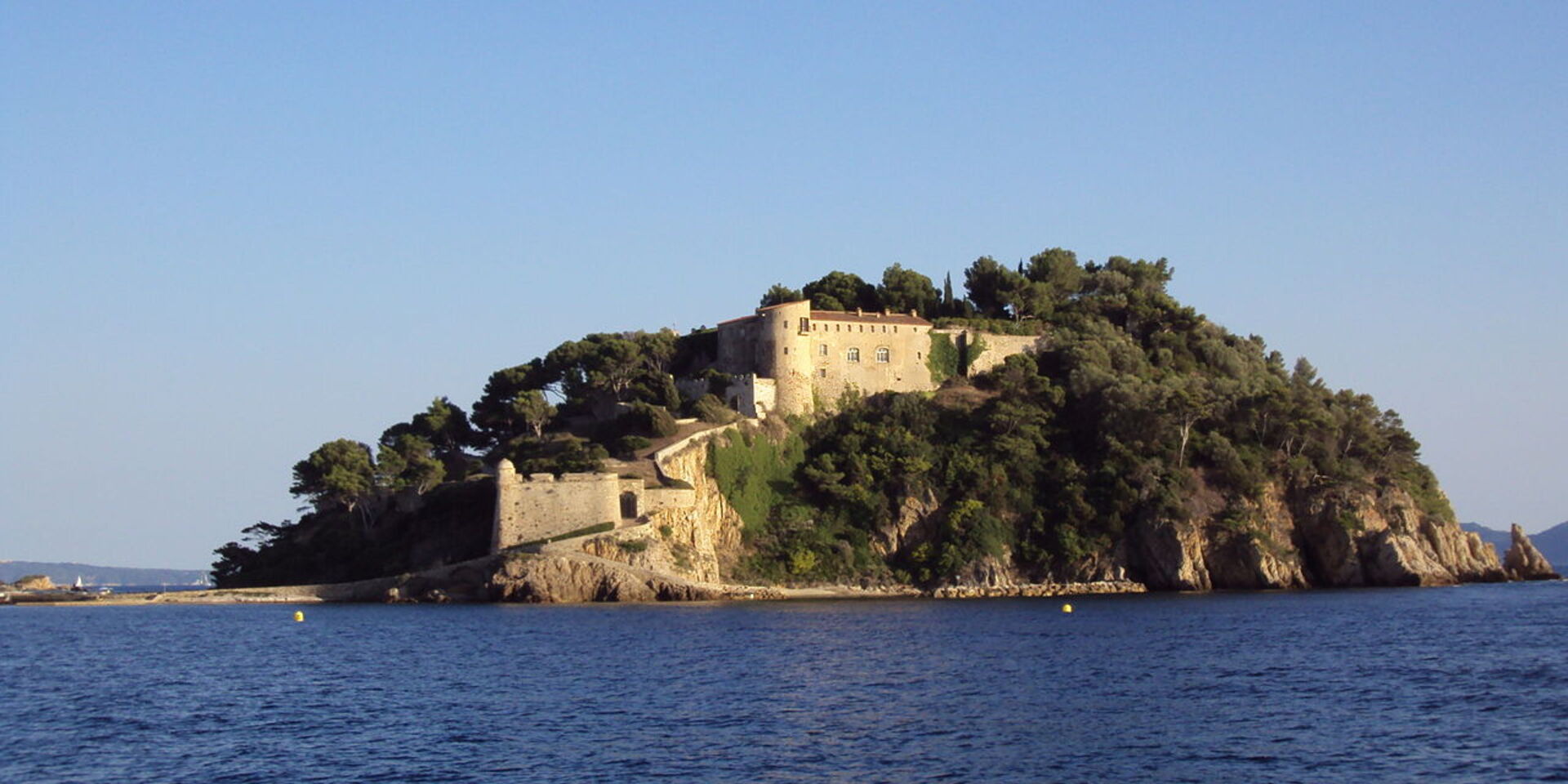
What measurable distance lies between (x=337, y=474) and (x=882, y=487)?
24820mm

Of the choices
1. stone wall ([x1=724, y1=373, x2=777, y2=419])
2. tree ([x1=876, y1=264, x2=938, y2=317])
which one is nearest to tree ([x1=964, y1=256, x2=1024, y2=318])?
tree ([x1=876, y1=264, x2=938, y2=317])

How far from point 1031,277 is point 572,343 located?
26.0m

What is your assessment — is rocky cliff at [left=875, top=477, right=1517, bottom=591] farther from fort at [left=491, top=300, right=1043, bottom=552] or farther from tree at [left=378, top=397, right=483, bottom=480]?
tree at [left=378, top=397, right=483, bottom=480]

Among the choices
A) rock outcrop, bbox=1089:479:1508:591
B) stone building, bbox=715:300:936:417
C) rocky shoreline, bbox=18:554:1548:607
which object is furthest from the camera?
stone building, bbox=715:300:936:417

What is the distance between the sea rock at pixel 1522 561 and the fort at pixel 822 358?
26.8 m

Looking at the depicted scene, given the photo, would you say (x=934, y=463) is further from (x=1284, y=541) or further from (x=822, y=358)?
(x=1284, y=541)

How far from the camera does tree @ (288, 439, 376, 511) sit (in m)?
73.4

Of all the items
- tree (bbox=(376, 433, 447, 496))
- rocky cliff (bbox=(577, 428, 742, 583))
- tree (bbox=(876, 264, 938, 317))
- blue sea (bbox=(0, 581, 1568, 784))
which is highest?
tree (bbox=(876, 264, 938, 317))

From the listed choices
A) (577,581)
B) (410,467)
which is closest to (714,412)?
(577,581)

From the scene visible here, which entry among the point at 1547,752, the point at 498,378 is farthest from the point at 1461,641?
the point at 498,378

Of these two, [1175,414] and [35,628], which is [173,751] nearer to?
[35,628]

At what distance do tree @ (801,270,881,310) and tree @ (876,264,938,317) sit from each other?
0.60 meters

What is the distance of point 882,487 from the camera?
237 feet

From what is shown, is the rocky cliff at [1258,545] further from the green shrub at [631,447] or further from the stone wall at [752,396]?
the green shrub at [631,447]
